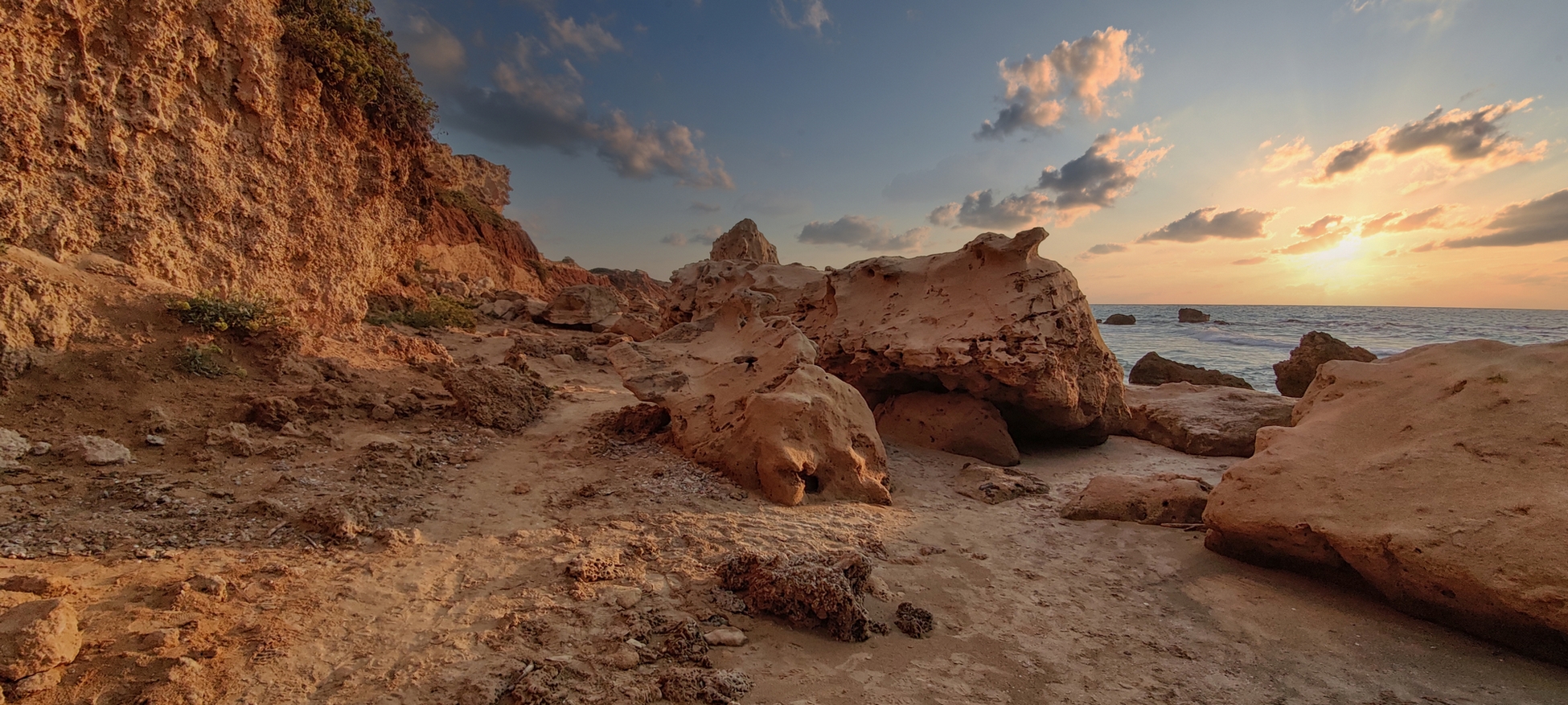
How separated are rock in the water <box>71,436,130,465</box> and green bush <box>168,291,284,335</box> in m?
1.64

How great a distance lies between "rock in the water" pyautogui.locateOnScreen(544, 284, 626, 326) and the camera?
15.8m

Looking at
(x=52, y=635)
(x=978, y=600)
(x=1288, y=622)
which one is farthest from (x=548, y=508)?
(x=1288, y=622)

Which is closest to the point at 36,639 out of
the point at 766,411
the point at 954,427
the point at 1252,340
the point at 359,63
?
the point at 766,411

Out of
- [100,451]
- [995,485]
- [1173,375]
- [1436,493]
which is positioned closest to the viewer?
[1436,493]

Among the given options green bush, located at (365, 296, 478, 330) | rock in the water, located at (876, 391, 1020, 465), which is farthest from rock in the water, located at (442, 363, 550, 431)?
green bush, located at (365, 296, 478, 330)

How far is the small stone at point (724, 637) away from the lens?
9.07ft

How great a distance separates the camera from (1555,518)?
2797 mm

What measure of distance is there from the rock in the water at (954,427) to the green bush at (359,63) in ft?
24.0

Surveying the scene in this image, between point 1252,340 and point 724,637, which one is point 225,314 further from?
point 1252,340

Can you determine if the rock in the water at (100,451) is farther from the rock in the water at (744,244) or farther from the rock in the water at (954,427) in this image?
the rock in the water at (744,244)

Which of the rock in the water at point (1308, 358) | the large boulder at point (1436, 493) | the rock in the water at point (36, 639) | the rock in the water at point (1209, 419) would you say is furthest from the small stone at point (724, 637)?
the rock in the water at point (1308, 358)

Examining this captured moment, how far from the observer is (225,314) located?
5.30 metres

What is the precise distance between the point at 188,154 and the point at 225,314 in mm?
1514

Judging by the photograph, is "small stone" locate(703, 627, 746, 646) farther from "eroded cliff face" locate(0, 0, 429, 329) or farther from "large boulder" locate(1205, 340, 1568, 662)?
"eroded cliff face" locate(0, 0, 429, 329)
